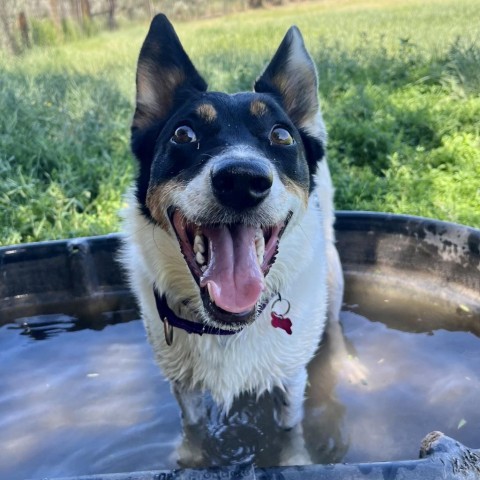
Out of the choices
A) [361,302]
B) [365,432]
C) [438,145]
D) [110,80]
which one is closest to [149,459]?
[365,432]

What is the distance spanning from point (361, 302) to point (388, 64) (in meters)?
5.27

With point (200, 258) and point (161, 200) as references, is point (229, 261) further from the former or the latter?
point (161, 200)

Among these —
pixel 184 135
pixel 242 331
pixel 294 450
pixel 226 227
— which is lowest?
pixel 294 450

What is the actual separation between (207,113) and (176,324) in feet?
2.78

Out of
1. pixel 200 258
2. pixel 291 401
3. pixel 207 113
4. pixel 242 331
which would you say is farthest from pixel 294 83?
pixel 291 401

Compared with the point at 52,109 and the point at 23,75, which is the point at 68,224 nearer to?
the point at 52,109

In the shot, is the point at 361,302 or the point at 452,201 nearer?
the point at 361,302

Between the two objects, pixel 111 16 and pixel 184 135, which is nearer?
pixel 184 135

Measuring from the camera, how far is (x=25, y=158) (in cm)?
536

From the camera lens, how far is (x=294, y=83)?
261 cm

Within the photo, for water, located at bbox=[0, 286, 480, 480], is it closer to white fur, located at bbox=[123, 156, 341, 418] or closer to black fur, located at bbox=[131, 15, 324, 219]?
white fur, located at bbox=[123, 156, 341, 418]

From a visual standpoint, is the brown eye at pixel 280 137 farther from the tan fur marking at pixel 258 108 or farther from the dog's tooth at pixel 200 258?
the dog's tooth at pixel 200 258

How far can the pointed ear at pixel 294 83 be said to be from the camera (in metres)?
2.56

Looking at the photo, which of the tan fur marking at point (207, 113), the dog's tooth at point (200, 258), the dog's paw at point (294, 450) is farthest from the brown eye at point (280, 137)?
the dog's paw at point (294, 450)
